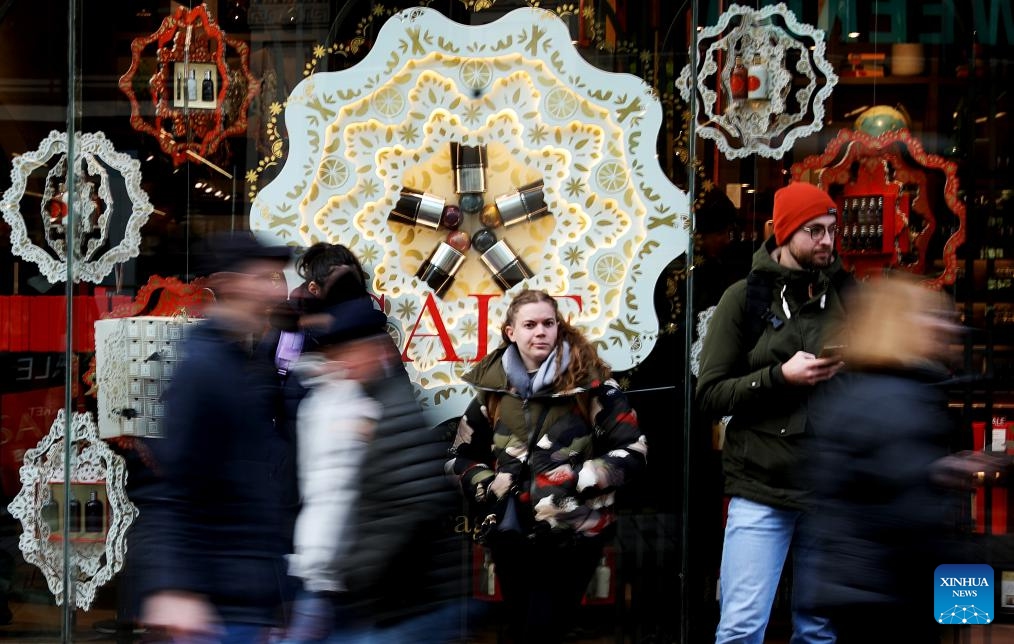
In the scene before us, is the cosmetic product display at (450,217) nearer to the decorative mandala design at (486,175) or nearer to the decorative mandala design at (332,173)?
the decorative mandala design at (486,175)

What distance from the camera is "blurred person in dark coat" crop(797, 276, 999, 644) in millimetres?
3309

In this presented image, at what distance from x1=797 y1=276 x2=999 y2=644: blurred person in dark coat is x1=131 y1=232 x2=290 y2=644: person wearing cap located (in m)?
1.55

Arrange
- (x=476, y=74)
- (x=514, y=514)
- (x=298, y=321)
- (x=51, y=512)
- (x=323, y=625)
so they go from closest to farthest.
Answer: (x=323, y=625), (x=298, y=321), (x=514, y=514), (x=476, y=74), (x=51, y=512)

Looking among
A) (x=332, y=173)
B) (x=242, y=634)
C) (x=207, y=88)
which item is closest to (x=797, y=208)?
(x=332, y=173)

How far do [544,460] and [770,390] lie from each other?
931 mm

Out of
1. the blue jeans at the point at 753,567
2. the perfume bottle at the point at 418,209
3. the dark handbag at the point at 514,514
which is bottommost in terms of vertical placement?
the blue jeans at the point at 753,567

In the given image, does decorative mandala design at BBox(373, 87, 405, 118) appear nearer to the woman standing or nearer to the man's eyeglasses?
the woman standing

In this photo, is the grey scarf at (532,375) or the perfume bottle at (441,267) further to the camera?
the perfume bottle at (441,267)

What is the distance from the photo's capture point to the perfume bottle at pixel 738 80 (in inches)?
236

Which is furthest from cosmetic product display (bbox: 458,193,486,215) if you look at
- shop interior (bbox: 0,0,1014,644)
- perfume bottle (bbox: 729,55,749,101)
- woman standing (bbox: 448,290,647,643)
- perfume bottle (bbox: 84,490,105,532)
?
perfume bottle (bbox: 84,490,105,532)

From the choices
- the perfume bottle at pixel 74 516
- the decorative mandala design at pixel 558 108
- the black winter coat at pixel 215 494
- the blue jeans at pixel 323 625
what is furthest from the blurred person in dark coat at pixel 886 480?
the perfume bottle at pixel 74 516

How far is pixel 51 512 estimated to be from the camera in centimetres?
621

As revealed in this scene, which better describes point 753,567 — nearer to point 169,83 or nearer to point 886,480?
point 886,480

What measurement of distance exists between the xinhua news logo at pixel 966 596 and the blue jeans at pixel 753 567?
131 cm
